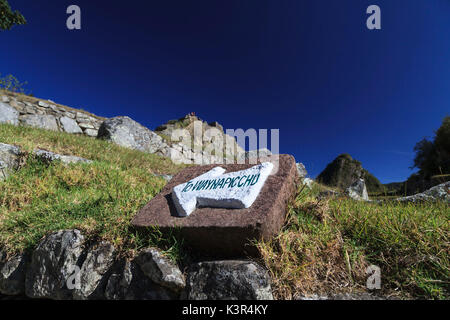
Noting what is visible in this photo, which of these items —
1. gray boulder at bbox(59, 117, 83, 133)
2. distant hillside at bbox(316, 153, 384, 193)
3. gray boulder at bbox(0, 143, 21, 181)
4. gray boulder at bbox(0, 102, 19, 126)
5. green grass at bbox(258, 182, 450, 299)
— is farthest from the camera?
distant hillside at bbox(316, 153, 384, 193)

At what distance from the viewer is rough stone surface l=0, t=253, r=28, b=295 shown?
8.29ft

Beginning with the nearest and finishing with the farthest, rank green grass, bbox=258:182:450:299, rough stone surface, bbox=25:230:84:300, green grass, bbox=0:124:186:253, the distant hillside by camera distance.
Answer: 1. green grass, bbox=258:182:450:299
2. rough stone surface, bbox=25:230:84:300
3. green grass, bbox=0:124:186:253
4. the distant hillside

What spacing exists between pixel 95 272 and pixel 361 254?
2628mm

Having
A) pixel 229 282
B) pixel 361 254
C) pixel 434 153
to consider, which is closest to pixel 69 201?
pixel 229 282

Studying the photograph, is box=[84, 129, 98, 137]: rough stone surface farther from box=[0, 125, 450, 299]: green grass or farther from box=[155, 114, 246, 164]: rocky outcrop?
box=[0, 125, 450, 299]: green grass

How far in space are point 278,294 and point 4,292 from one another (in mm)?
3218

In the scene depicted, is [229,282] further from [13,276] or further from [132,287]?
[13,276]

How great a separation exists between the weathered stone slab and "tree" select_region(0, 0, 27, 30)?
12.3 meters

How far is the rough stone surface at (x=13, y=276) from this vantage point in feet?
8.29

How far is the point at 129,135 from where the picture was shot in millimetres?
10992

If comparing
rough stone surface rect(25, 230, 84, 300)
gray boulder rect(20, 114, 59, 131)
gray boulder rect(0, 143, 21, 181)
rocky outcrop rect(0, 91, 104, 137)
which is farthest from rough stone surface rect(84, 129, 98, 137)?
rough stone surface rect(25, 230, 84, 300)

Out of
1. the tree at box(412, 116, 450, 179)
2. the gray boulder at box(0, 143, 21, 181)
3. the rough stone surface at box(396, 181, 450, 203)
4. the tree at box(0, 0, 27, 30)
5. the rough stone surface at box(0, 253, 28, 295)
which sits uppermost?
the tree at box(0, 0, 27, 30)
